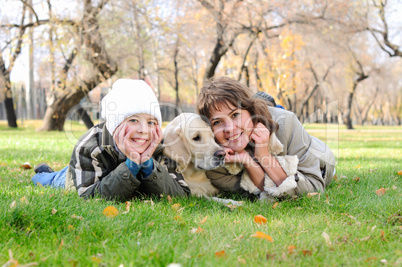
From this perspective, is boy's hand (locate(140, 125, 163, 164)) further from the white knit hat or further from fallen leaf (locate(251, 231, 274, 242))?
fallen leaf (locate(251, 231, 274, 242))

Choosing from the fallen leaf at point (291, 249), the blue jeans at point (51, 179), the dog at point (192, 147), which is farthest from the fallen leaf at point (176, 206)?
the blue jeans at point (51, 179)

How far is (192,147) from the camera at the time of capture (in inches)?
125

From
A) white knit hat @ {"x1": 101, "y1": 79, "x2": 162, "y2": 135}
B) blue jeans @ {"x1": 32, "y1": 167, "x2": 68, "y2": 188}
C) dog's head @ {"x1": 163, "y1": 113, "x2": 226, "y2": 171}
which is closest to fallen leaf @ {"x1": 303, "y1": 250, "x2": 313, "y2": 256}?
dog's head @ {"x1": 163, "y1": 113, "x2": 226, "y2": 171}

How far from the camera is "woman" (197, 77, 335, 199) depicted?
3.42 m

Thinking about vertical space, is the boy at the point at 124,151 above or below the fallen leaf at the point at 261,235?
above

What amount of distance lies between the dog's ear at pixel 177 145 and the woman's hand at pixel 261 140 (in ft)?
2.19

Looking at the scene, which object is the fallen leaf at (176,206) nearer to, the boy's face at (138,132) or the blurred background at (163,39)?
the boy's face at (138,132)

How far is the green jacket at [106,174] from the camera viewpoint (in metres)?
3.08

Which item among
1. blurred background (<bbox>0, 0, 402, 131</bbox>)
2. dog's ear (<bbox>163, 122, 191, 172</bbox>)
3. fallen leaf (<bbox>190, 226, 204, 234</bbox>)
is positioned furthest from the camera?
blurred background (<bbox>0, 0, 402, 131</bbox>)

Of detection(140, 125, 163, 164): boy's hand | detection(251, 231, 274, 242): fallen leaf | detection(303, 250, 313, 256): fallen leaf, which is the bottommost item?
detection(303, 250, 313, 256): fallen leaf

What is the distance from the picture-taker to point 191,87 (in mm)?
36062

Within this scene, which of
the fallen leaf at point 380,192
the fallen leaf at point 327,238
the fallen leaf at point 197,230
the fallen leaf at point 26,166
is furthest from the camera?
the fallen leaf at point 26,166

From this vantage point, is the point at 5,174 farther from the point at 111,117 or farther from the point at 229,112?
the point at 229,112

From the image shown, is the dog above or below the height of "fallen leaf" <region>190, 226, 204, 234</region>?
above
